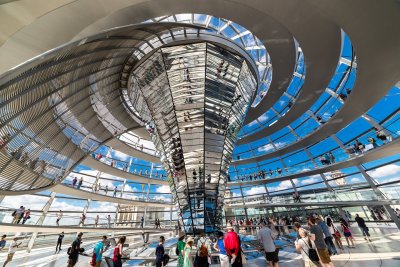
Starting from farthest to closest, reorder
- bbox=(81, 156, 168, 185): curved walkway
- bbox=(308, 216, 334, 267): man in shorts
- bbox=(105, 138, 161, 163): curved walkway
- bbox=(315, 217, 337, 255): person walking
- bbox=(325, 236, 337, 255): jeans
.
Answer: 1. bbox=(105, 138, 161, 163): curved walkway
2. bbox=(81, 156, 168, 185): curved walkway
3. bbox=(325, 236, 337, 255): jeans
4. bbox=(315, 217, 337, 255): person walking
5. bbox=(308, 216, 334, 267): man in shorts

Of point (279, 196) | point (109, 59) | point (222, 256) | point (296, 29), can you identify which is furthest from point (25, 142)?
point (279, 196)

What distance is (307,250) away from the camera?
4539 millimetres

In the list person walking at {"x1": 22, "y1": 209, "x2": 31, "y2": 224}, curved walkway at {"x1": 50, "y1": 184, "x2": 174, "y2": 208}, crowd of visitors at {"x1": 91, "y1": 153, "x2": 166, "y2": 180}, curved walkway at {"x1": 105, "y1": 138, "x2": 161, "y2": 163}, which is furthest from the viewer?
curved walkway at {"x1": 105, "y1": 138, "x2": 161, "y2": 163}

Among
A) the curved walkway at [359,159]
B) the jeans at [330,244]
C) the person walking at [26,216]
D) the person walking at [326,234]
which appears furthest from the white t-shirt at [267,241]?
the person walking at [26,216]

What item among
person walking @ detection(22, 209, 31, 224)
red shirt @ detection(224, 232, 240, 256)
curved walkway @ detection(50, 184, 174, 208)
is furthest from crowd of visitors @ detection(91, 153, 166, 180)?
red shirt @ detection(224, 232, 240, 256)

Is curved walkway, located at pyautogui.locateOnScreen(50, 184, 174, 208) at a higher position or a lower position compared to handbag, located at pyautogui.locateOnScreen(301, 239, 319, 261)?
higher

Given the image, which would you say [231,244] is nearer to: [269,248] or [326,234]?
[269,248]

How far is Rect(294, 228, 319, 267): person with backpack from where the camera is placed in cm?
446

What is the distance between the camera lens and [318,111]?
19781 mm

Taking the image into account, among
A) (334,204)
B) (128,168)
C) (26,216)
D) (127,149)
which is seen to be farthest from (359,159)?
(26,216)

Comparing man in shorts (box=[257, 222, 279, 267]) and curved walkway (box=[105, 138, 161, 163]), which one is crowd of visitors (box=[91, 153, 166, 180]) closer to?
curved walkway (box=[105, 138, 161, 163])

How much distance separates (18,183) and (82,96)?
603 centimetres

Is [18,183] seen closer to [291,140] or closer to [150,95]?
[150,95]

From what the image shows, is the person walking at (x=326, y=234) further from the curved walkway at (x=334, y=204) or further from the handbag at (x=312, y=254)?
the curved walkway at (x=334, y=204)
